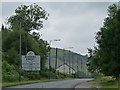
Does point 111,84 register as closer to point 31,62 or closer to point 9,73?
point 31,62

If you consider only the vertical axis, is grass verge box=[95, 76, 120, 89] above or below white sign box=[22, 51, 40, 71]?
below

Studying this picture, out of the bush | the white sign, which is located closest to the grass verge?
the white sign

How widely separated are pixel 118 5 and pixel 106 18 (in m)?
4.17

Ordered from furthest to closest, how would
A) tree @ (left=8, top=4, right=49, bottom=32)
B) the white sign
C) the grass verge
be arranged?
tree @ (left=8, top=4, right=49, bottom=32)
the grass verge
the white sign

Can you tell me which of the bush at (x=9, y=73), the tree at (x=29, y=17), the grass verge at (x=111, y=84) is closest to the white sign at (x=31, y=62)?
the grass verge at (x=111, y=84)

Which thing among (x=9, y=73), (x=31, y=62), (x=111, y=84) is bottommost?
(x=111, y=84)

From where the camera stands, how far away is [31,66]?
32.3 m

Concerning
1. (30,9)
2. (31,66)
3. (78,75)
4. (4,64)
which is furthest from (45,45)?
(31,66)

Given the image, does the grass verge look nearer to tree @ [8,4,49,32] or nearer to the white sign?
the white sign

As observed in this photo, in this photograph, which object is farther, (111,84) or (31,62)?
(111,84)

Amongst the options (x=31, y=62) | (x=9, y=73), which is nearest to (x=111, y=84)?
(x=31, y=62)

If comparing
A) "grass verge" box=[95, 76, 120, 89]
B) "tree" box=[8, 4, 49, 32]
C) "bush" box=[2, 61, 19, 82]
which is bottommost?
"grass verge" box=[95, 76, 120, 89]

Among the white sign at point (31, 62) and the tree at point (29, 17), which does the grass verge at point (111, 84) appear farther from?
the tree at point (29, 17)

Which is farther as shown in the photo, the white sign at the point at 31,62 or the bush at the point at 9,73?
the bush at the point at 9,73
